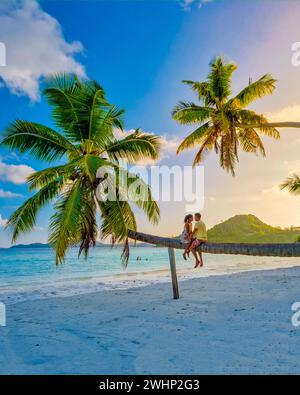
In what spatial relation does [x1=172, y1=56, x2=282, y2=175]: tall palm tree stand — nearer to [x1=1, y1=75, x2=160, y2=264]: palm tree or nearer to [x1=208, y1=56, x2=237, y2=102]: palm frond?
[x1=208, y1=56, x2=237, y2=102]: palm frond

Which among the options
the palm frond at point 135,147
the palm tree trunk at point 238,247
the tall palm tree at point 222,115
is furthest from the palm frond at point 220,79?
the palm tree trunk at point 238,247

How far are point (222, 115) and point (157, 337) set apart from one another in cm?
988

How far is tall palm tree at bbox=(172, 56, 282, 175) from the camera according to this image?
12.7m

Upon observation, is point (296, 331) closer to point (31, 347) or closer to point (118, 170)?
point (31, 347)

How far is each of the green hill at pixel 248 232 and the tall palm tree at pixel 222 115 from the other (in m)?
57.2

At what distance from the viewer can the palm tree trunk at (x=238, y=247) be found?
217 inches

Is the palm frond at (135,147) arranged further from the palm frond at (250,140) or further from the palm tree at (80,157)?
the palm frond at (250,140)

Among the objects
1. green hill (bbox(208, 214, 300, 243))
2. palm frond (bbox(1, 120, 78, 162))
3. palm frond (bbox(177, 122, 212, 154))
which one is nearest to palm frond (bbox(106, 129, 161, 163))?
palm frond (bbox(1, 120, 78, 162))

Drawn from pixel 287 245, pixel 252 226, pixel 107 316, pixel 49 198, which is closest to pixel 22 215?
pixel 49 198

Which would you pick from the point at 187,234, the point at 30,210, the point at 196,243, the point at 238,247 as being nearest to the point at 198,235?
the point at 196,243

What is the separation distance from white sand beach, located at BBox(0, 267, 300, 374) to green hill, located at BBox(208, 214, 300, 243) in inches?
2446
